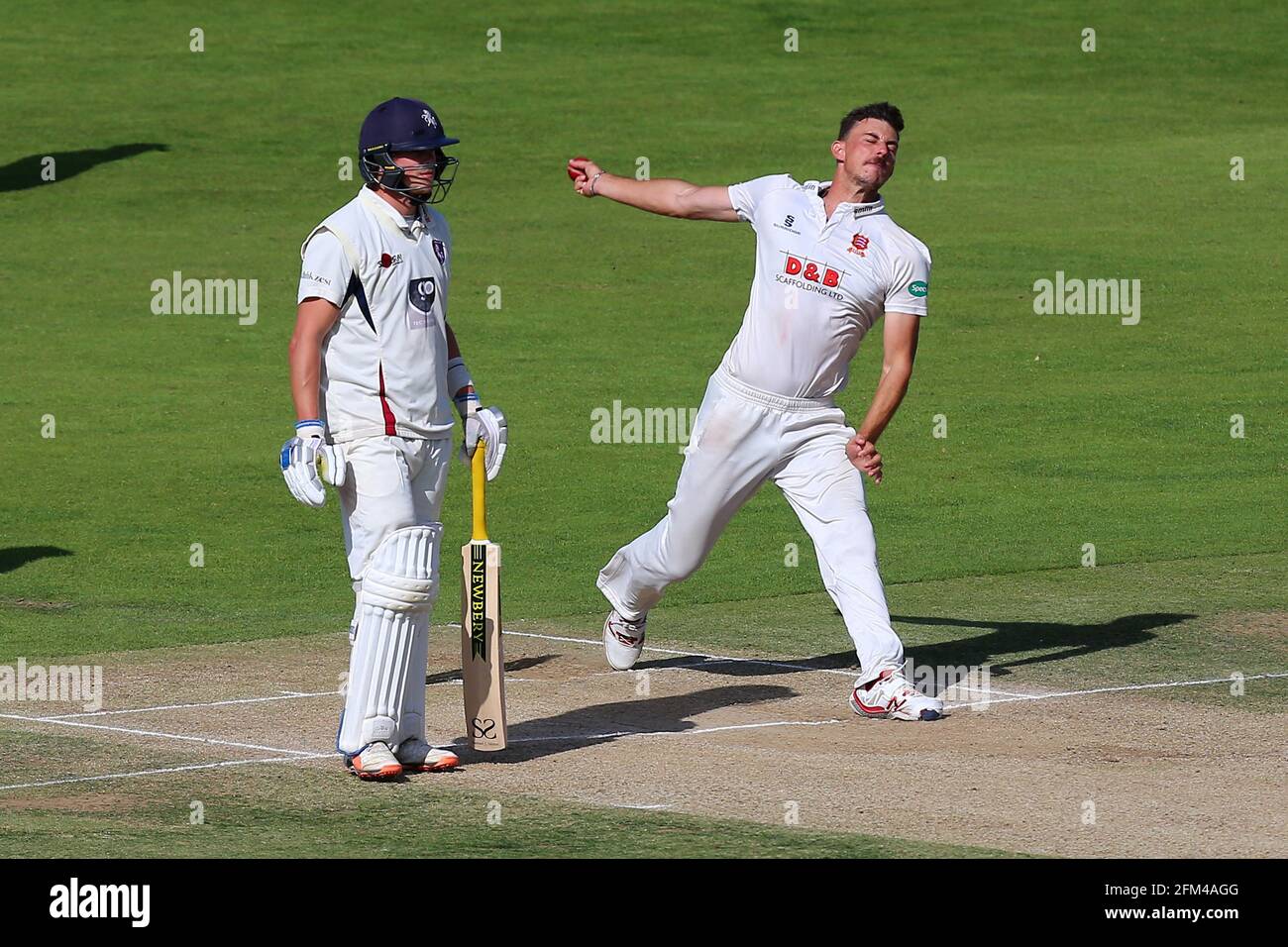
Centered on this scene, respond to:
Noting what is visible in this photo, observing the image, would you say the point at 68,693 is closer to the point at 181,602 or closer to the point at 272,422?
the point at 181,602

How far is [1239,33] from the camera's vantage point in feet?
127

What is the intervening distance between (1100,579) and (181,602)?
542 cm

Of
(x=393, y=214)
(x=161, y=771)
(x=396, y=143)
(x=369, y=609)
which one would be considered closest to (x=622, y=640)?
(x=369, y=609)

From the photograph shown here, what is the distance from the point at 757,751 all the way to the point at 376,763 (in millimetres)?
1571

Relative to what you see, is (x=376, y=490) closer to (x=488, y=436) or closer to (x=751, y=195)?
(x=488, y=436)

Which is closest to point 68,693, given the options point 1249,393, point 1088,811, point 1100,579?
point 1088,811

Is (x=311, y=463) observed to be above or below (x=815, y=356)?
below

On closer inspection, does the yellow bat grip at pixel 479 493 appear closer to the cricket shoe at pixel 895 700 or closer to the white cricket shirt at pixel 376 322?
the white cricket shirt at pixel 376 322

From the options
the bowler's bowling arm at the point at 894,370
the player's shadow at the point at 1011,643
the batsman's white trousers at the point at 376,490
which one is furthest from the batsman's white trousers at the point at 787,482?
the batsman's white trousers at the point at 376,490

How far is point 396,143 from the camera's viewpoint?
336 inches

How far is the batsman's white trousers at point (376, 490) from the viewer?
8.41 m

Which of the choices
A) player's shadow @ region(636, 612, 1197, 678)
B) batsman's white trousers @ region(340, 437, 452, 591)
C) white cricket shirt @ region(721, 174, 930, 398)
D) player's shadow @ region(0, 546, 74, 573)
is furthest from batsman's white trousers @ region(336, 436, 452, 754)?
player's shadow @ region(0, 546, 74, 573)

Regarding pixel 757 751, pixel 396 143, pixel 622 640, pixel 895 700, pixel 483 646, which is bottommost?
pixel 757 751

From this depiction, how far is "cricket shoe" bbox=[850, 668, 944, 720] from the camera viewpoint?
9422 mm
